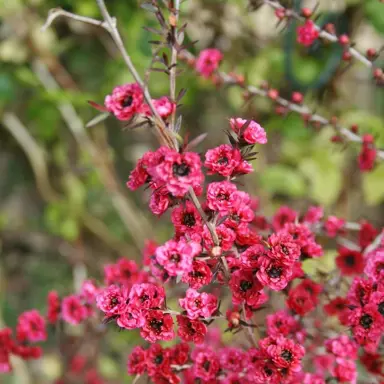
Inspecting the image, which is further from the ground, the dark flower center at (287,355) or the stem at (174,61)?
the stem at (174,61)

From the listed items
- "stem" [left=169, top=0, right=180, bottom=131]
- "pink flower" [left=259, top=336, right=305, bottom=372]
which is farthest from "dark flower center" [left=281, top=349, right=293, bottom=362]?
"stem" [left=169, top=0, right=180, bottom=131]

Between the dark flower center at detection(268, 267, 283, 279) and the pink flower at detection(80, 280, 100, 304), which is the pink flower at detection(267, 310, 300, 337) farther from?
the pink flower at detection(80, 280, 100, 304)

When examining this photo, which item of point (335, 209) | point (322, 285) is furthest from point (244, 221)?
point (335, 209)

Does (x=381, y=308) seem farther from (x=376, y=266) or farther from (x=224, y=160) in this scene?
(x=224, y=160)

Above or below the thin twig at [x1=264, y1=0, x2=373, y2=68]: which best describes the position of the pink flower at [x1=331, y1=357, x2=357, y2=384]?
below

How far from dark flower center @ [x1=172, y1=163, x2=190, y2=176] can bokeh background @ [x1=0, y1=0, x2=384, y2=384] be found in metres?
0.83

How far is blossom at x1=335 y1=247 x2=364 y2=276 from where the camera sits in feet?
3.01

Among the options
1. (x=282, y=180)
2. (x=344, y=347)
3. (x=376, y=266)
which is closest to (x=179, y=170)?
(x=376, y=266)

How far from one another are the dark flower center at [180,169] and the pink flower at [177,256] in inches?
3.4

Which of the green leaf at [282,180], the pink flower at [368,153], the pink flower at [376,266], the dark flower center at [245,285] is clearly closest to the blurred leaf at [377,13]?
the pink flower at [368,153]

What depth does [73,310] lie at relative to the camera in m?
0.97

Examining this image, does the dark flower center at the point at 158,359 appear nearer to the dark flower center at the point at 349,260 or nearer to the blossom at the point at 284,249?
the blossom at the point at 284,249

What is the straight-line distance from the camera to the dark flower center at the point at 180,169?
549mm

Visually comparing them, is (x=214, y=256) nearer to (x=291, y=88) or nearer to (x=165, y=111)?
(x=165, y=111)
